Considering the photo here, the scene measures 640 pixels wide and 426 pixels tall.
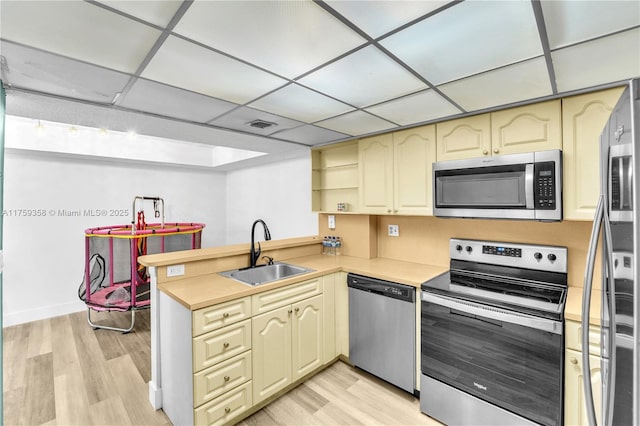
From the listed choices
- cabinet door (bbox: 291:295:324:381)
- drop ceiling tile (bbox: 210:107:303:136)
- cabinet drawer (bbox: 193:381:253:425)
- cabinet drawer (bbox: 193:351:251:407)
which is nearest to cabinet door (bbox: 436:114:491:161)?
drop ceiling tile (bbox: 210:107:303:136)

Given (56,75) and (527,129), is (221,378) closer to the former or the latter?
(56,75)

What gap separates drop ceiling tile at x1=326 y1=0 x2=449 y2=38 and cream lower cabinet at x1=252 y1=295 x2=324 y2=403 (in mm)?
1816

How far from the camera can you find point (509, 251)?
214cm

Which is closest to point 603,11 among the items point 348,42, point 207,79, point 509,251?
point 348,42

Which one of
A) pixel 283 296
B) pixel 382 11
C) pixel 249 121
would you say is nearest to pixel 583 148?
pixel 382 11

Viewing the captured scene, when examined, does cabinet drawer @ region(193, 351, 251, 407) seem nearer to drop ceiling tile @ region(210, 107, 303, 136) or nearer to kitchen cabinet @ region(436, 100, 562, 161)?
drop ceiling tile @ region(210, 107, 303, 136)

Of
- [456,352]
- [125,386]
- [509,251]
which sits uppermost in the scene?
[509,251]

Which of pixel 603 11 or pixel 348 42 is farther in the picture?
pixel 348 42

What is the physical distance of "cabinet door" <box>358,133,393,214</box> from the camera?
2609mm

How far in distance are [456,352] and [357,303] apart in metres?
0.82

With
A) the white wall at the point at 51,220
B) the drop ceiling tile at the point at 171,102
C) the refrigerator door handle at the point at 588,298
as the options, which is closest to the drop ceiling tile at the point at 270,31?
the drop ceiling tile at the point at 171,102

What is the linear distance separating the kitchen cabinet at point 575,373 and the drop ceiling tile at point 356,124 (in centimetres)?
177

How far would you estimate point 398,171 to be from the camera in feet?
8.34

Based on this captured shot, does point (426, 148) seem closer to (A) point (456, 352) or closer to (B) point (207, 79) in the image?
(A) point (456, 352)
